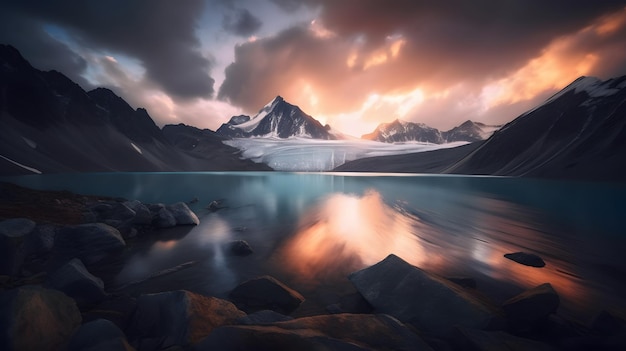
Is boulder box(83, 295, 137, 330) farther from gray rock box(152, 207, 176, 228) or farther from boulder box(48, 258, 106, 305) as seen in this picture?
gray rock box(152, 207, 176, 228)

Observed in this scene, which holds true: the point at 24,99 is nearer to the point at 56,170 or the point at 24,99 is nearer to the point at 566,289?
the point at 56,170

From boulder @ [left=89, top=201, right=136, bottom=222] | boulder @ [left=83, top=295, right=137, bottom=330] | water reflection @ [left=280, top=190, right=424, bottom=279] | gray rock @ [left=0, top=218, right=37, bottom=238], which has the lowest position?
water reflection @ [left=280, top=190, right=424, bottom=279]

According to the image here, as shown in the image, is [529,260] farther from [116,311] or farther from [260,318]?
[116,311]

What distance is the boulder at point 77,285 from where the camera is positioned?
20.9ft

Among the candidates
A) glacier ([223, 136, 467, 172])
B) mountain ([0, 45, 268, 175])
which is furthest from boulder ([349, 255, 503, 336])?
glacier ([223, 136, 467, 172])

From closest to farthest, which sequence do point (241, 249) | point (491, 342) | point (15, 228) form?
point (491, 342)
point (15, 228)
point (241, 249)

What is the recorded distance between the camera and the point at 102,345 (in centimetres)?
368

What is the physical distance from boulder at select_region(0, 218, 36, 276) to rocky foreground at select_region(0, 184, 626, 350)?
0.03 metres

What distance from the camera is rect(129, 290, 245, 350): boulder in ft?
14.8

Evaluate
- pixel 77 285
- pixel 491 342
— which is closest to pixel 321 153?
pixel 77 285

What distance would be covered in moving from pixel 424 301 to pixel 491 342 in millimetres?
1466

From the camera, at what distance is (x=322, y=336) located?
3785mm

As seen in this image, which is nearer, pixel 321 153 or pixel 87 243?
pixel 87 243

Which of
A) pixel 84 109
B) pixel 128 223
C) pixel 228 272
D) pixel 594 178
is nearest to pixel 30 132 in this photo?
pixel 84 109
